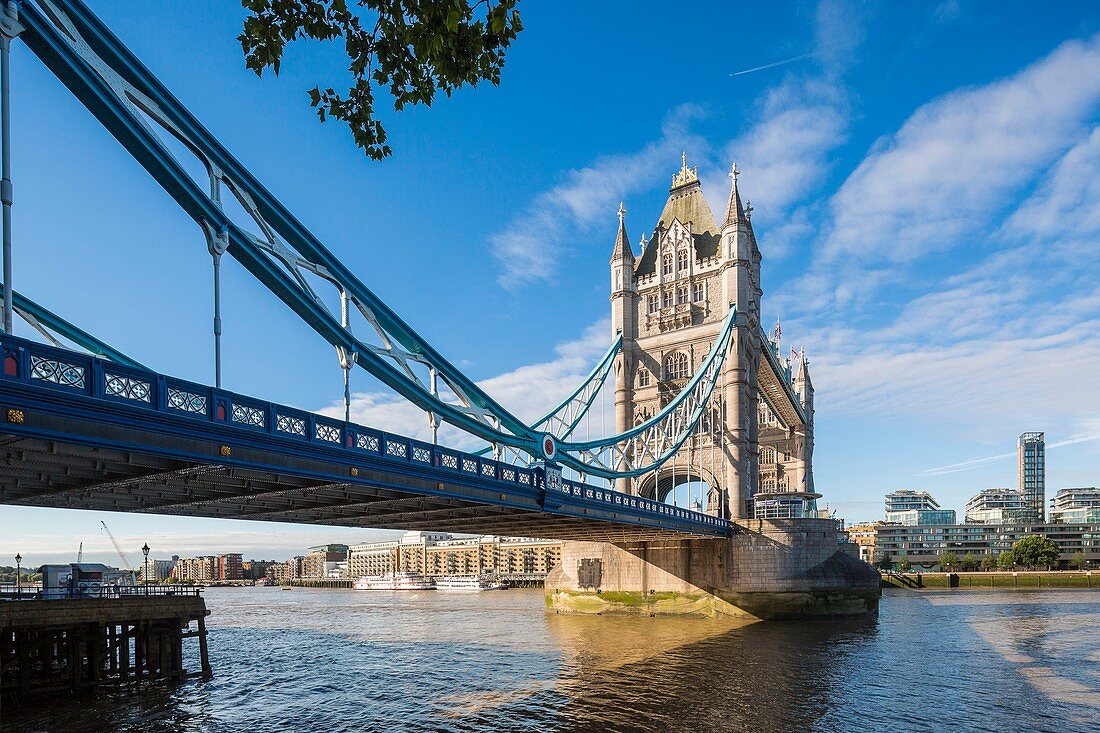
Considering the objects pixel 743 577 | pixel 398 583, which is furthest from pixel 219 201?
pixel 398 583

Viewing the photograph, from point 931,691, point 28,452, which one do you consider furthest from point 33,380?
point 931,691

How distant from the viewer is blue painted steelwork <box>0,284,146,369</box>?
69.1 feet

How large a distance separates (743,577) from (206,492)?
3503 cm

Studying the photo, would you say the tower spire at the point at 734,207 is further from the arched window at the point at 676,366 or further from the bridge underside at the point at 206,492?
the bridge underside at the point at 206,492

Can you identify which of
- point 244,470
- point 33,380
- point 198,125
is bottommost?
point 244,470

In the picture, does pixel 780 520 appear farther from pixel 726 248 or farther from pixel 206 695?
pixel 206 695

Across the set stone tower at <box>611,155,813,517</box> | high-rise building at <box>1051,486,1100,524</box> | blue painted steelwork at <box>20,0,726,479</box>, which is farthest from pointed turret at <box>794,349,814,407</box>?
high-rise building at <box>1051,486,1100,524</box>

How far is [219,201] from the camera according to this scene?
19391 mm

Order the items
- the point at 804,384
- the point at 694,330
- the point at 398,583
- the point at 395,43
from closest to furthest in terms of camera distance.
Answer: the point at 395,43 < the point at 694,330 < the point at 804,384 < the point at 398,583

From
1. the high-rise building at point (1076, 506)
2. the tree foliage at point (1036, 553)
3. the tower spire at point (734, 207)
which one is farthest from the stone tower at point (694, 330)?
the high-rise building at point (1076, 506)

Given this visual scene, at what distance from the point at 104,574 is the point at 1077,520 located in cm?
16204

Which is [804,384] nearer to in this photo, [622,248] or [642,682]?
[622,248]

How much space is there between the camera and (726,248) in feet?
192

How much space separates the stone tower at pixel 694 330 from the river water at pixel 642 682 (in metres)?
14.5
